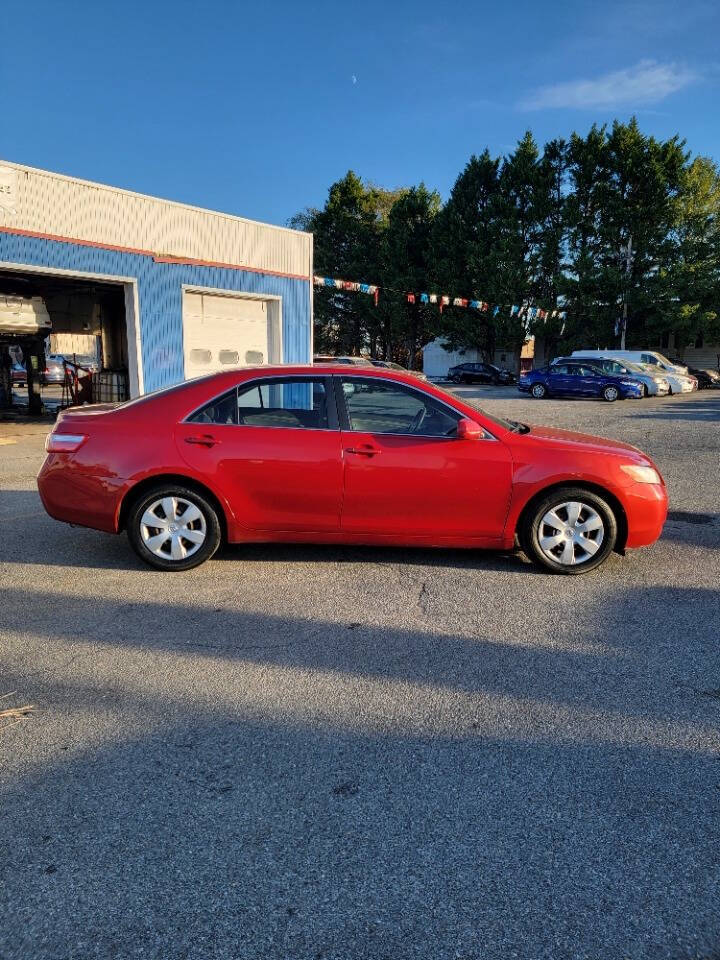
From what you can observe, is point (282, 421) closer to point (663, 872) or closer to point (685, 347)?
point (663, 872)

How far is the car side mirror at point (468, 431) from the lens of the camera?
185 inches

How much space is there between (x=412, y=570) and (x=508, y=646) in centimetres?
138

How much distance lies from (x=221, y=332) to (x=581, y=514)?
43.9 ft

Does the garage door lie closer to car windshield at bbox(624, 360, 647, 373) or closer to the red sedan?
the red sedan

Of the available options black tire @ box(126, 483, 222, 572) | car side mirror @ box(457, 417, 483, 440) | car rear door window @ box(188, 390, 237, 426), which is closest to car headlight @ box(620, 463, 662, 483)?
car side mirror @ box(457, 417, 483, 440)

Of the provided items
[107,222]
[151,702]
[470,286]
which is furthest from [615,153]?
[151,702]

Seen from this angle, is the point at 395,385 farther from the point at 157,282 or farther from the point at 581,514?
the point at 157,282

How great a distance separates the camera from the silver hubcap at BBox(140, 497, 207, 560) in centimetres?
479

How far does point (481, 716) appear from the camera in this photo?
9.59 ft

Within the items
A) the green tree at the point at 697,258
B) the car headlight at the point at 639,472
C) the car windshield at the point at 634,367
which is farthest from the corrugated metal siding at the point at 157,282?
the green tree at the point at 697,258

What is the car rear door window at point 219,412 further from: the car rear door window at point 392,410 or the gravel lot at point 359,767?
the gravel lot at point 359,767

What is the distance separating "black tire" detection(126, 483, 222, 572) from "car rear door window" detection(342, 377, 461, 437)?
4.05 feet

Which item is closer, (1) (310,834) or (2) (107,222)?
(1) (310,834)

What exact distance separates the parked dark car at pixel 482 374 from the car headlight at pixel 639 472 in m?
34.3
